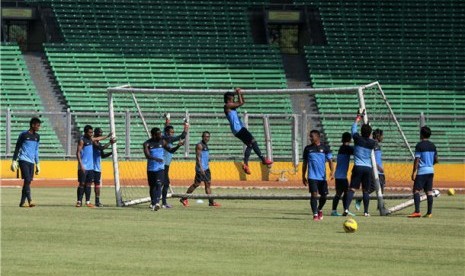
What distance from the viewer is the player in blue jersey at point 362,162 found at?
83.1ft

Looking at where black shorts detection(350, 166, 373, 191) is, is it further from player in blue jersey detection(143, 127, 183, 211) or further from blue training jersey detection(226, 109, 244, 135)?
player in blue jersey detection(143, 127, 183, 211)

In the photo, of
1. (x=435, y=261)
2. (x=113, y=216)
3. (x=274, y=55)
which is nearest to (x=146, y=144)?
(x=113, y=216)

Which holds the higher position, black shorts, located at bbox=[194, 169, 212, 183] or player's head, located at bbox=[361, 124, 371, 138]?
player's head, located at bbox=[361, 124, 371, 138]

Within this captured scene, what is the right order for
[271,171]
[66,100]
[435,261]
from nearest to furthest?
[435,261], [271,171], [66,100]

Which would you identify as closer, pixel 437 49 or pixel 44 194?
pixel 44 194

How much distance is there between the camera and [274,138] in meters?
43.2

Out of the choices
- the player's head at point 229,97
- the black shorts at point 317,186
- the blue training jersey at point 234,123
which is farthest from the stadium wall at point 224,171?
the blue training jersey at point 234,123

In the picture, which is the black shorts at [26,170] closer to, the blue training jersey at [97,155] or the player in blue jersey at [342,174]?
the blue training jersey at [97,155]

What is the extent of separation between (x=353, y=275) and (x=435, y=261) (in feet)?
6.76

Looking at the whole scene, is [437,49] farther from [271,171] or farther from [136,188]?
[136,188]

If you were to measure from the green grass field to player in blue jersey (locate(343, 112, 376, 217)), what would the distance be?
732mm

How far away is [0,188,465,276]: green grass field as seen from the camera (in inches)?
579

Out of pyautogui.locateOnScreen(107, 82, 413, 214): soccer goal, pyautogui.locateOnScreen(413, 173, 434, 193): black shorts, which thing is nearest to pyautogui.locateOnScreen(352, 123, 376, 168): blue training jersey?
pyautogui.locateOnScreen(413, 173, 434, 193): black shorts

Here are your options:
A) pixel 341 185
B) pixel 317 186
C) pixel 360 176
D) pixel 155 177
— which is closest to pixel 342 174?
pixel 341 185
